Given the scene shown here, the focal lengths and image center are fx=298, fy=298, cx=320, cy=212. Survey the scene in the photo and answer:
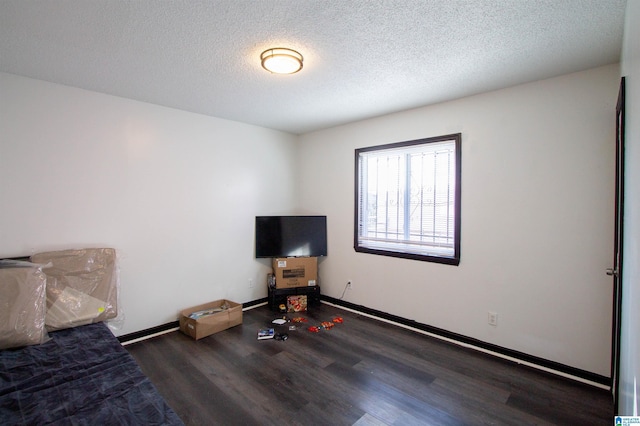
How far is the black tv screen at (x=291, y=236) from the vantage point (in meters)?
4.19

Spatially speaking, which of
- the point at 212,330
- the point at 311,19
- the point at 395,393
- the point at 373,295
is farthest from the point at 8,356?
the point at 373,295

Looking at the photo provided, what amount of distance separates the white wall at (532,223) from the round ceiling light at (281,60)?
173cm

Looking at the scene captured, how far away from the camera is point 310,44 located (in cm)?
203

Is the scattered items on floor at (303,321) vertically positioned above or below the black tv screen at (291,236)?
below

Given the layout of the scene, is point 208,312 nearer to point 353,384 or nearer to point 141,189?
point 141,189

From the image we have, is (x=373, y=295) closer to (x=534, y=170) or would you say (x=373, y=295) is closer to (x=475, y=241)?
(x=475, y=241)

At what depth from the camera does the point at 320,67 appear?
2.38m

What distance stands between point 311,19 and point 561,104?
7.21 ft

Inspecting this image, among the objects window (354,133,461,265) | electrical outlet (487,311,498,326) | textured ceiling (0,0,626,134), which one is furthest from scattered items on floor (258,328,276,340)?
textured ceiling (0,0,626,134)

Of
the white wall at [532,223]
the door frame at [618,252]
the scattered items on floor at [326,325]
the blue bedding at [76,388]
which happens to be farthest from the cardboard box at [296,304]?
the door frame at [618,252]

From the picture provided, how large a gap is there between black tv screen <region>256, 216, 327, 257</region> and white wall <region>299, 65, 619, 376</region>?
4.13 feet

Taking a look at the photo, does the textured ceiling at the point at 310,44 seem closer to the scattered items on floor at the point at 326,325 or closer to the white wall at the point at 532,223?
the white wall at the point at 532,223

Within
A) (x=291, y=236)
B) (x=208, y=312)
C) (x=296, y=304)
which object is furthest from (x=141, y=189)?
(x=296, y=304)

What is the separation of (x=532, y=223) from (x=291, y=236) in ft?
9.21
